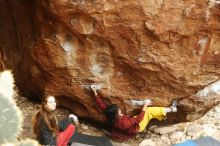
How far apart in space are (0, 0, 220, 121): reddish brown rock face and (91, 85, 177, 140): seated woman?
0.10 m

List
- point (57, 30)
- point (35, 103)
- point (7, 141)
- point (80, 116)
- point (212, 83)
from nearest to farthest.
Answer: point (7, 141), point (57, 30), point (212, 83), point (80, 116), point (35, 103)

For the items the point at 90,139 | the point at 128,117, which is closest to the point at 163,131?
the point at 128,117

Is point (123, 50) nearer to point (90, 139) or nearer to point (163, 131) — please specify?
point (90, 139)

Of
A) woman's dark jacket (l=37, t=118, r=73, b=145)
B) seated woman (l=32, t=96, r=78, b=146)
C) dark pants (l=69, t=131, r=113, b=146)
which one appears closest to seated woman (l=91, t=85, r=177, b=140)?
dark pants (l=69, t=131, r=113, b=146)

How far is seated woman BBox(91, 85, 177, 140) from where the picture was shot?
5793mm

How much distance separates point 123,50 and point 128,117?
2.67ft

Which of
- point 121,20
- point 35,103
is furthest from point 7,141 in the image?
point 35,103

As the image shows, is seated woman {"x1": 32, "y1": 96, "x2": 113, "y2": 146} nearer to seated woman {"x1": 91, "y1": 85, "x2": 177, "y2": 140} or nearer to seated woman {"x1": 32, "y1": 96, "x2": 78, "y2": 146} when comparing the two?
seated woman {"x1": 32, "y1": 96, "x2": 78, "y2": 146}

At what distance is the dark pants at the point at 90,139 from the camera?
5.86 m

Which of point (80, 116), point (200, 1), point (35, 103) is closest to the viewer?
point (200, 1)

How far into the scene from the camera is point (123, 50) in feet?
18.3

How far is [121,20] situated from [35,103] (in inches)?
80.6

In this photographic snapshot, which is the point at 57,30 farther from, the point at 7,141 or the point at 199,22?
the point at 7,141

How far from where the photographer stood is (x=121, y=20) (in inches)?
210
